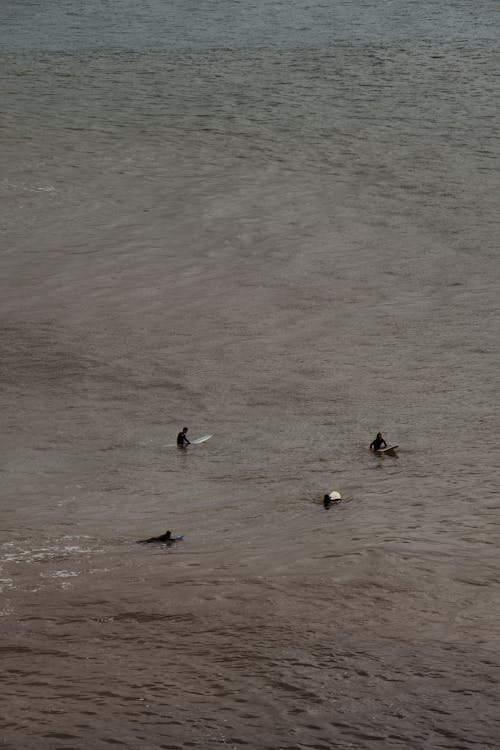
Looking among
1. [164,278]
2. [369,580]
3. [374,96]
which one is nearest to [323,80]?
[374,96]

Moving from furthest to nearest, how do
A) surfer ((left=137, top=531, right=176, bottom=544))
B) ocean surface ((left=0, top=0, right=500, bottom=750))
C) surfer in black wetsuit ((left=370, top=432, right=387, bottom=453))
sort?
surfer in black wetsuit ((left=370, top=432, right=387, bottom=453))
surfer ((left=137, top=531, right=176, bottom=544))
ocean surface ((left=0, top=0, right=500, bottom=750))

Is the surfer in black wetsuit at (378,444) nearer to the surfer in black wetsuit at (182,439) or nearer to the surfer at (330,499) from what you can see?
the surfer at (330,499)

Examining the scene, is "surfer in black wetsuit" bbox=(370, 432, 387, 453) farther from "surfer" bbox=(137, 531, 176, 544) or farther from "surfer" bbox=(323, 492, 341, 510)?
"surfer" bbox=(137, 531, 176, 544)

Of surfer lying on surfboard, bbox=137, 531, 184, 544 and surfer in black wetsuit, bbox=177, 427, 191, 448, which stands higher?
surfer lying on surfboard, bbox=137, 531, 184, 544

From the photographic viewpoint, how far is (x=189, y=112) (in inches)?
1495

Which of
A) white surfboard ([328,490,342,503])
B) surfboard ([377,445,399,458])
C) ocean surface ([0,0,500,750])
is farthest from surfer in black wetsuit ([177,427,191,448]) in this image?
white surfboard ([328,490,342,503])

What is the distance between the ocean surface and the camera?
11.6 m

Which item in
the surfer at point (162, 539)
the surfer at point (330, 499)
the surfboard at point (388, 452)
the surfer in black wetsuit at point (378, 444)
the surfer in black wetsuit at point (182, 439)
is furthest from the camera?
the surfer in black wetsuit at point (182, 439)

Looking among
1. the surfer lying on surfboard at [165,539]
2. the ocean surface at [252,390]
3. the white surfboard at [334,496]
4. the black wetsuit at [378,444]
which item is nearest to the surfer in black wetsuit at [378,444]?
the black wetsuit at [378,444]

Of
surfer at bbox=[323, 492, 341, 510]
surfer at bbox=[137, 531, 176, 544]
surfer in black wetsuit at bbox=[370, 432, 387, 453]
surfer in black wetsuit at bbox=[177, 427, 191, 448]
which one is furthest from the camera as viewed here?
surfer in black wetsuit at bbox=[177, 427, 191, 448]

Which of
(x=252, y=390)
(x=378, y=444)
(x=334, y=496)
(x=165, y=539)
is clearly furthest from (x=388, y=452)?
(x=165, y=539)

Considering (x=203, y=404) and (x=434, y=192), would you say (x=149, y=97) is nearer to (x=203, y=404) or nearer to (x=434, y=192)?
(x=434, y=192)

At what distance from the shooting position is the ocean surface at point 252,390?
1156cm

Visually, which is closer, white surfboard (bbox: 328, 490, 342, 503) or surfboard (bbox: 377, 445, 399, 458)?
white surfboard (bbox: 328, 490, 342, 503)
